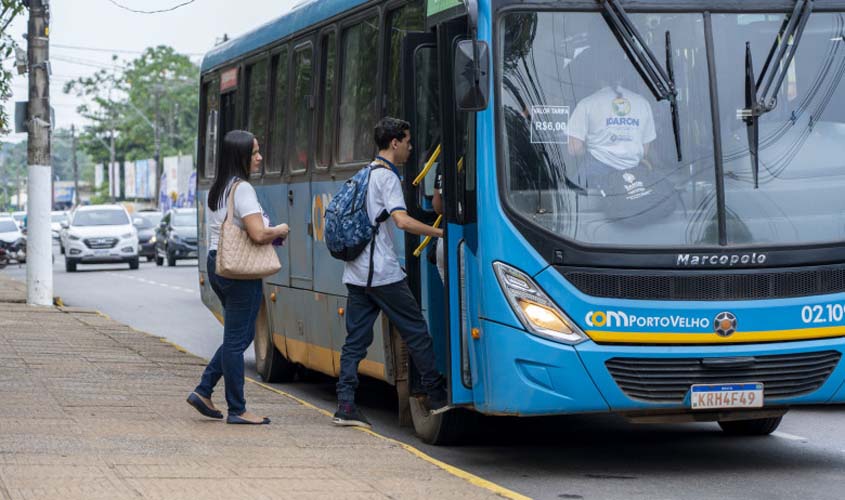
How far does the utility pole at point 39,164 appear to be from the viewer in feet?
77.0

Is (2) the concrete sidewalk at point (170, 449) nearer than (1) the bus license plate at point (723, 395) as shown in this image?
Yes

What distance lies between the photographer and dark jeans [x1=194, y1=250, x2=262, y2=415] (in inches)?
390

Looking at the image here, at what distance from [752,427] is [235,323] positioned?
3301 millimetres

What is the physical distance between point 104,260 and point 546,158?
35596 millimetres

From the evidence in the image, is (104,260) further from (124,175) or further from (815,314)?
(124,175)

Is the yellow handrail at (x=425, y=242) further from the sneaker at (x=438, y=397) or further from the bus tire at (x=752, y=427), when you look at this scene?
the bus tire at (x=752, y=427)

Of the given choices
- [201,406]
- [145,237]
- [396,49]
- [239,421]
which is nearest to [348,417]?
[239,421]

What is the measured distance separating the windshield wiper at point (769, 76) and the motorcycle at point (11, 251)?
4225 cm

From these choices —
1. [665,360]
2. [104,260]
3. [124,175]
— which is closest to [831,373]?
[665,360]

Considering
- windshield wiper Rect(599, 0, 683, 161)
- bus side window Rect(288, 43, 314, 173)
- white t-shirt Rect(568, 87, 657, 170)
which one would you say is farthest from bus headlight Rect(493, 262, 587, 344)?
bus side window Rect(288, 43, 314, 173)

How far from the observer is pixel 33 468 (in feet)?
26.5

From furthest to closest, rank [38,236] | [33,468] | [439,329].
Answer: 1. [38,236]
2. [439,329]
3. [33,468]

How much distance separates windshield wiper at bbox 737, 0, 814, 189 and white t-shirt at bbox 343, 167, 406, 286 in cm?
205

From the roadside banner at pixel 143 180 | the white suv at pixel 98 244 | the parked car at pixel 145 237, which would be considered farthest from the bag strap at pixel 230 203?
the roadside banner at pixel 143 180
